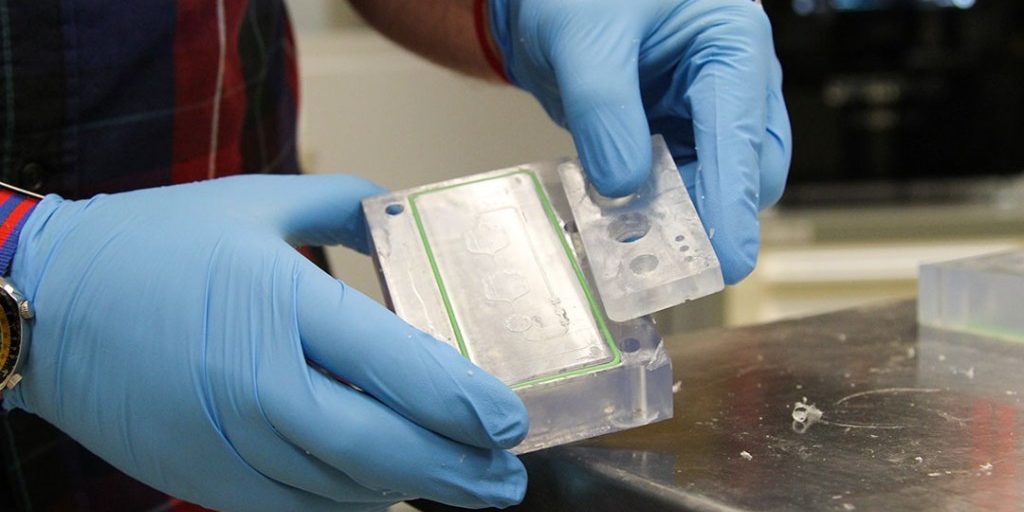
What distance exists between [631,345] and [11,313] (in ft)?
1.05

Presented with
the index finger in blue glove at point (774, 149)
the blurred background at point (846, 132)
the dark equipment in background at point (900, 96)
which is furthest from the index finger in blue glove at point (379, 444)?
the dark equipment in background at point (900, 96)

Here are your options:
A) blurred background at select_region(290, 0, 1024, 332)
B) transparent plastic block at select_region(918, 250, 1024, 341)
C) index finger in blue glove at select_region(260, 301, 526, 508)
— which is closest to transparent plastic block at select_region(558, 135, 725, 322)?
index finger in blue glove at select_region(260, 301, 526, 508)

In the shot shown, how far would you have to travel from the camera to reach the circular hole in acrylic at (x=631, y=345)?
541 mm

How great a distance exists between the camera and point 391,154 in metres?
1.72

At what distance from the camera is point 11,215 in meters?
0.60

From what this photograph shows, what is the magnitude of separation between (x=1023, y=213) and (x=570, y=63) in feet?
4.69

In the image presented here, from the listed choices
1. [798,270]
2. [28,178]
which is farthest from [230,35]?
[798,270]

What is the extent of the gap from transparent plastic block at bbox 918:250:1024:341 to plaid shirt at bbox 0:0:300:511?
519 millimetres

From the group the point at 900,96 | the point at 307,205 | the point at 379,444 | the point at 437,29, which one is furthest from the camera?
the point at 900,96

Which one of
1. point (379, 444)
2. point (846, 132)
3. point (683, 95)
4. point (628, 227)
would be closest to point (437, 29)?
point (683, 95)

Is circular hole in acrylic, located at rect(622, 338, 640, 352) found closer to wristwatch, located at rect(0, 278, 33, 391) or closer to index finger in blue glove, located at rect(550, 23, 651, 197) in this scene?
index finger in blue glove, located at rect(550, 23, 651, 197)

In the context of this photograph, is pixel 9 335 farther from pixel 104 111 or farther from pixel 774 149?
pixel 774 149

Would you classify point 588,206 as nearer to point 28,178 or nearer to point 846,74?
point 28,178

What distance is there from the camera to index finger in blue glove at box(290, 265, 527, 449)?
501 millimetres
